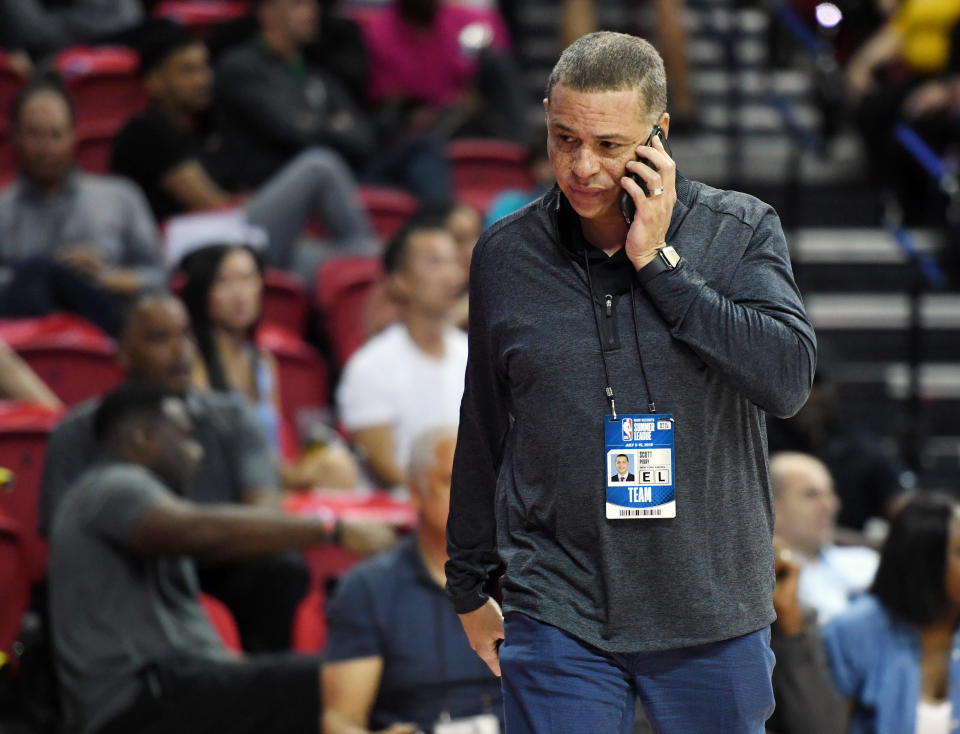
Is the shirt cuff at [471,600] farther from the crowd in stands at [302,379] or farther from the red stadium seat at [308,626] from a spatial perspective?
the red stadium seat at [308,626]

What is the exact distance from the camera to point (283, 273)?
7031 mm

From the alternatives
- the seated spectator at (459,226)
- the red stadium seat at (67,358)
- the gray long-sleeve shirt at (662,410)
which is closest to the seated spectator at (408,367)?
the seated spectator at (459,226)

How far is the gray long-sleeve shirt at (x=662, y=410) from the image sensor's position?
7.22ft

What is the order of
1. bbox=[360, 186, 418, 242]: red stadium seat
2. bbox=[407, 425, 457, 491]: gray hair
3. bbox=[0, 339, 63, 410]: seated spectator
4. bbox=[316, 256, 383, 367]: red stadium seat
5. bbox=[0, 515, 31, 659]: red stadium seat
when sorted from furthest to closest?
1. bbox=[360, 186, 418, 242]: red stadium seat
2. bbox=[316, 256, 383, 367]: red stadium seat
3. bbox=[0, 339, 63, 410]: seated spectator
4. bbox=[0, 515, 31, 659]: red stadium seat
5. bbox=[407, 425, 457, 491]: gray hair

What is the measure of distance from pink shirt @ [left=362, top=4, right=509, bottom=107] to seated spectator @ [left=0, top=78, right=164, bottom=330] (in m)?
2.31

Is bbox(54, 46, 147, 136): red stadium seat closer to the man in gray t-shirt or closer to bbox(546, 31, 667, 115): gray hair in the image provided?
the man in gray t-shirt

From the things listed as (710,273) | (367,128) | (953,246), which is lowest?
(710,273)

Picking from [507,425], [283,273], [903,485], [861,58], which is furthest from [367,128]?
[507,425]

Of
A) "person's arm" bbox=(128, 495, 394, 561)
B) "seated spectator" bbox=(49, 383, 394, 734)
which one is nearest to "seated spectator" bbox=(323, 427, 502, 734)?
"seated spectator" bbox=(49, 383, 394, 734)

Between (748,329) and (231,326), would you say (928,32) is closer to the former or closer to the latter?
(231,326)

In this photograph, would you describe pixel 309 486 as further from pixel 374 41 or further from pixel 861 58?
pixel 861 58

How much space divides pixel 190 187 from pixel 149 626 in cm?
338

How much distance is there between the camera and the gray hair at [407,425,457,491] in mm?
4027

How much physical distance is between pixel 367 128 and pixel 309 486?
319 cm
